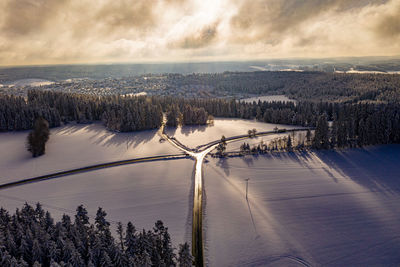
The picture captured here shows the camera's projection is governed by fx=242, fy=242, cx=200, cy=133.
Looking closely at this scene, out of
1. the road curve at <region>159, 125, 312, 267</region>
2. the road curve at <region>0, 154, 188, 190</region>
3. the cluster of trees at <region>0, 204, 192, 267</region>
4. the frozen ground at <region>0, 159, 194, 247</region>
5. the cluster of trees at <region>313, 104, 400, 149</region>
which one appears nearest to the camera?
the cluster of trees at <region>0, 204, 192, 267</region>

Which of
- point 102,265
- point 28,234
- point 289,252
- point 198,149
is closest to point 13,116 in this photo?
point 198,149

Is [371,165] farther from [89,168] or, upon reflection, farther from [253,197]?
[89,168]

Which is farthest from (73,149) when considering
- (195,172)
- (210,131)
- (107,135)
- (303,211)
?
(303,211)

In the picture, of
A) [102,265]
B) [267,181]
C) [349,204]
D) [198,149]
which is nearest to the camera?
[102,265]

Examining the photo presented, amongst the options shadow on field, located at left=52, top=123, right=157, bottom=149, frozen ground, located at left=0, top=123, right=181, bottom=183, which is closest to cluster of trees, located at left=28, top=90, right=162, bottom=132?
shadow on field, located at left=52, top=123, right=157, bottom=149

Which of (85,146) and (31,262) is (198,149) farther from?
(31,262)

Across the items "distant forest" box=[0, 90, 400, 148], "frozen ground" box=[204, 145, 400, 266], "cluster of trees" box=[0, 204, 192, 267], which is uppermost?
"distant forest" box=[0, 90, 400, 148]

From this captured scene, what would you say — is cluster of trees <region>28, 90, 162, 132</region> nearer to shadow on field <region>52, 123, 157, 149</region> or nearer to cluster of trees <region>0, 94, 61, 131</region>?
shadow on field <region>52, 123, 157, 149</region>
